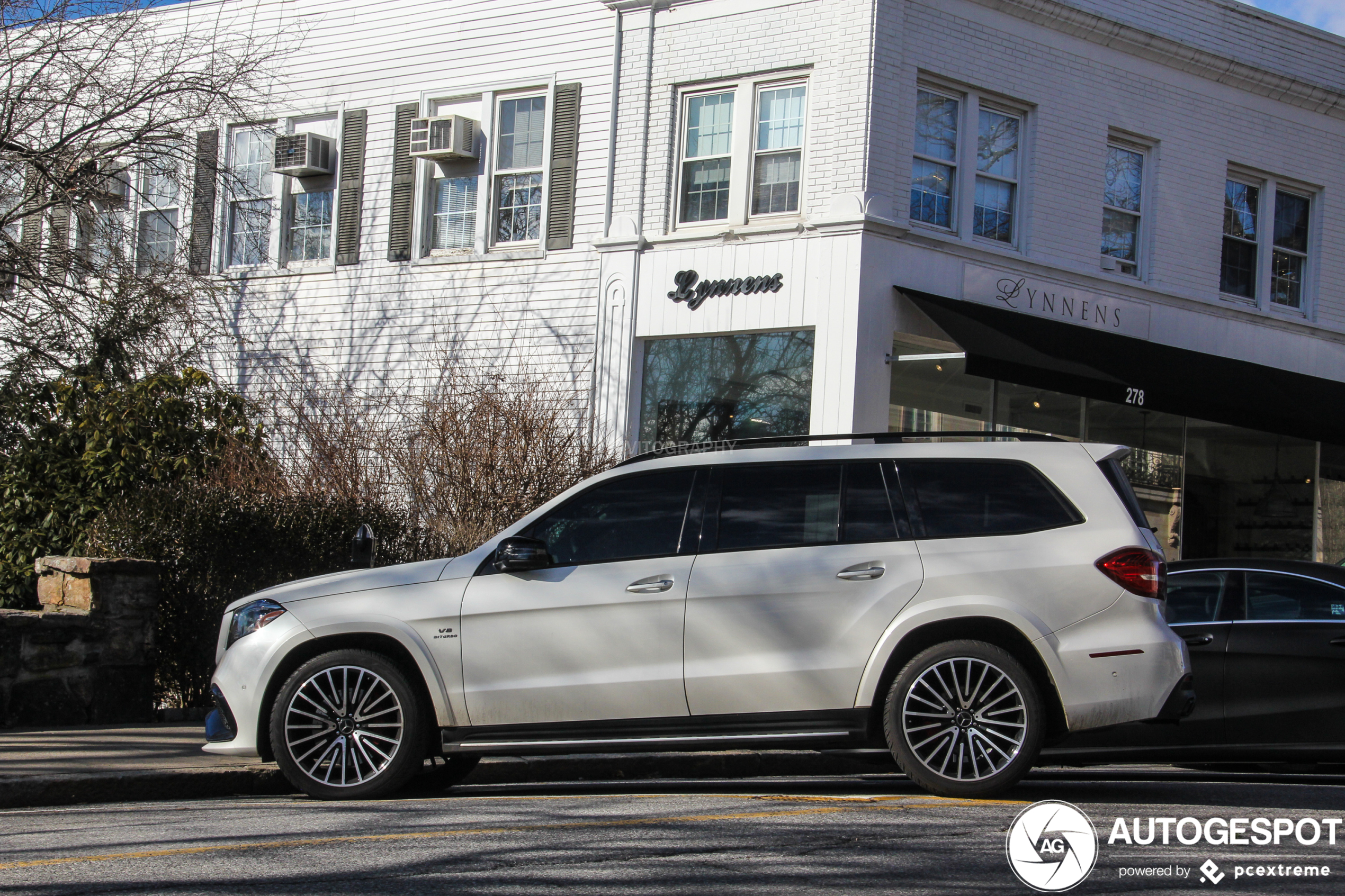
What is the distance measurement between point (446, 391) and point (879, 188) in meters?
5.58

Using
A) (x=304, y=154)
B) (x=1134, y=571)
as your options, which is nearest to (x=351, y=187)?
(x=304, y=154)

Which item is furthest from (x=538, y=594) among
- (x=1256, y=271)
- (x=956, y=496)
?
(x=1256, y=271)

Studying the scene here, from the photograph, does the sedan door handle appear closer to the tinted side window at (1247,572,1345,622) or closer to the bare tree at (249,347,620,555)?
the tinted side window at (1247,572,1345,622)

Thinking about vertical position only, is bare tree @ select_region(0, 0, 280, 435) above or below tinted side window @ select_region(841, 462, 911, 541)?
above

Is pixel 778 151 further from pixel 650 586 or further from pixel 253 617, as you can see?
pixel 253 617

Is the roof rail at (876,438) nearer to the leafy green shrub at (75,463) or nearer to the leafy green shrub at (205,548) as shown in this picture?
the leafy green shrub at (205,548)

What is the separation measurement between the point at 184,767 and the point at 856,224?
401 inches

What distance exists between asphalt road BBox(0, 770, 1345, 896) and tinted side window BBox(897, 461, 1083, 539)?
1411mm

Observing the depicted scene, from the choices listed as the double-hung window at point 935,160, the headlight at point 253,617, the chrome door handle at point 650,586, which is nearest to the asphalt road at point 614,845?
the headlight at point 253,617

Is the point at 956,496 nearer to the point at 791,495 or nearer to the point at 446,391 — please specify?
the point at 791,495

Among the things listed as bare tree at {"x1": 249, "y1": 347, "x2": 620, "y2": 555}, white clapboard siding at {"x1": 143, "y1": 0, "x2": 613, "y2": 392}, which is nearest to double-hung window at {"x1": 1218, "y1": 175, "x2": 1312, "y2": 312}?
white clapboard siding at {"x1": 143, "y1": 0, "x2": 613, "y2": 392}

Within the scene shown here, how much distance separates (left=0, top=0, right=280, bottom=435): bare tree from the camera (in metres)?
13.9

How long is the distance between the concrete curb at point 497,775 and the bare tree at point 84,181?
7.23m

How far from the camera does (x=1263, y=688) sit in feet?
29.0
